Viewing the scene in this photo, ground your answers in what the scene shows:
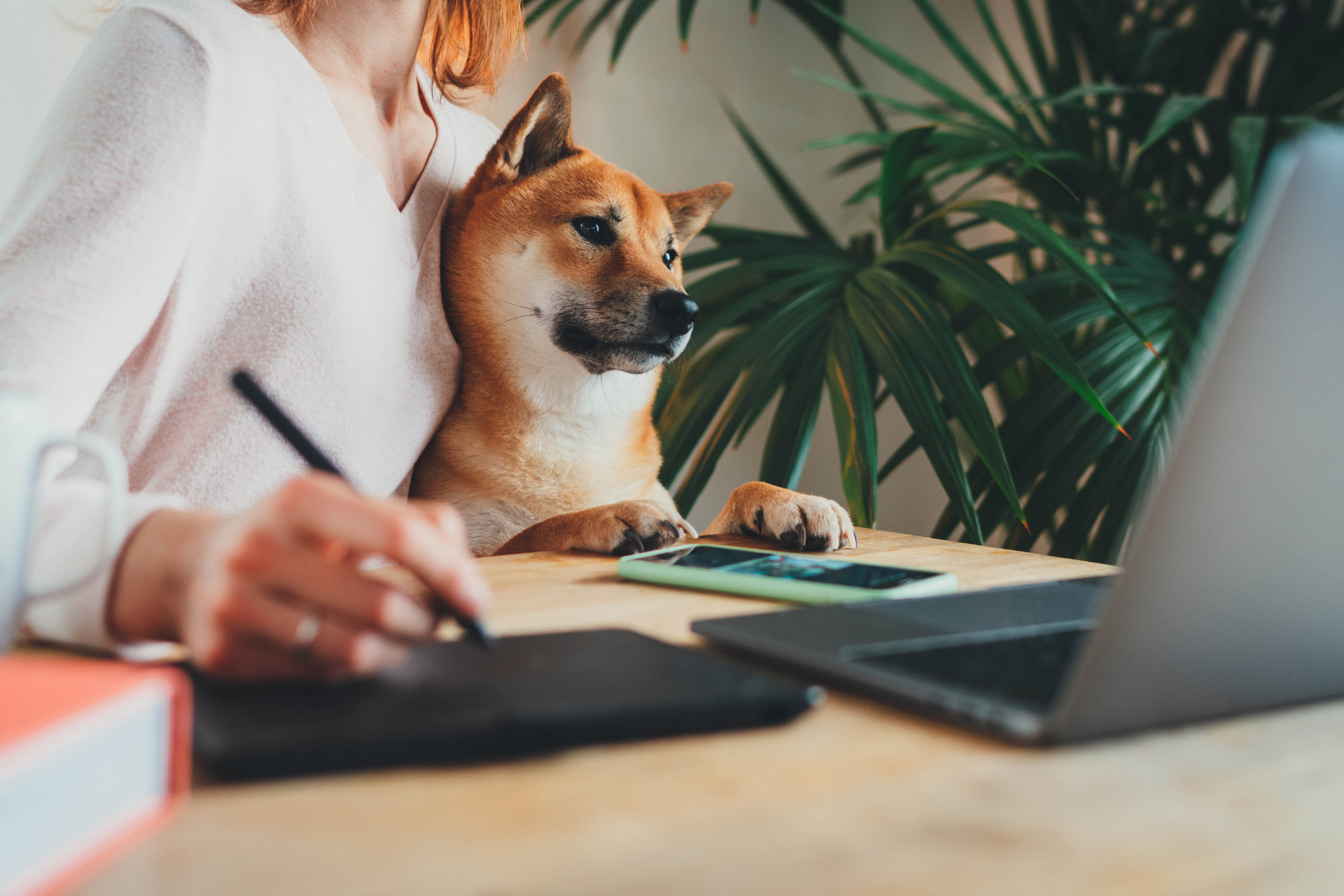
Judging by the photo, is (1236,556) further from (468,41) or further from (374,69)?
(468,41)

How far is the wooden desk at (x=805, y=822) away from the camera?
0.25m

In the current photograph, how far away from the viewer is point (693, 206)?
1.58 m

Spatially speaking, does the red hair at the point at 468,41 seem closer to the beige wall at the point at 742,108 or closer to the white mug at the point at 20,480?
the beige wall at the point at 742,108

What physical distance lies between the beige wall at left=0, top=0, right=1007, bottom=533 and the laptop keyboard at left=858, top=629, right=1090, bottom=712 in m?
1.91

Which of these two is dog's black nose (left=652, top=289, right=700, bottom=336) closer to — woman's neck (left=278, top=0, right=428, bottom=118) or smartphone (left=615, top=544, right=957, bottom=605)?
woman's neck (left=278, top=0, right=428, bottom=118)

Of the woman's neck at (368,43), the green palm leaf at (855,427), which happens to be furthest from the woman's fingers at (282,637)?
A: the green palm leaf at (855,427)

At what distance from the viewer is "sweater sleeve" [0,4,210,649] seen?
1.97 ft

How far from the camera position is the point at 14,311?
23.6 inches

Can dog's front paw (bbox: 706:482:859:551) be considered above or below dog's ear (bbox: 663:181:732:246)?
below

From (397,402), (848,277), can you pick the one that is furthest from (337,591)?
(848,277)

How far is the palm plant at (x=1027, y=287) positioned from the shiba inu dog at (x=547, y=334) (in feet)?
0.59

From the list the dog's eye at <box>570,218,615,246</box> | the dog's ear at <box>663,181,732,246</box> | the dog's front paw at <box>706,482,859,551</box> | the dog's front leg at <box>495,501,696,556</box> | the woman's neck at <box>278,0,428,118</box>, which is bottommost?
the dog's front leg at <box>495,501,696,556</box>

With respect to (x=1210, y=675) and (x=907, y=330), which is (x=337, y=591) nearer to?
(x=1210, y=675)

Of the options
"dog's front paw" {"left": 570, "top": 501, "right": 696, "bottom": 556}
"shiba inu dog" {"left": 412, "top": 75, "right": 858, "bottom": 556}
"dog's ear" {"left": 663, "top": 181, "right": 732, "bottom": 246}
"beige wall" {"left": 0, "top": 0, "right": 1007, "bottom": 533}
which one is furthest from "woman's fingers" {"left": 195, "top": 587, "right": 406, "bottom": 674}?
"beige wall" {"left": 0, "top": 0, "right": 1007, "bottom": 533}
